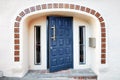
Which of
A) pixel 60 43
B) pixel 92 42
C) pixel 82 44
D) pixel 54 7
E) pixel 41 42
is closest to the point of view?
pixel 54 7

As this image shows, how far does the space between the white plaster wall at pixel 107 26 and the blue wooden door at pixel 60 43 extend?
932 millimetres

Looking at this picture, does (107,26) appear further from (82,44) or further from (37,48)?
(37,48)

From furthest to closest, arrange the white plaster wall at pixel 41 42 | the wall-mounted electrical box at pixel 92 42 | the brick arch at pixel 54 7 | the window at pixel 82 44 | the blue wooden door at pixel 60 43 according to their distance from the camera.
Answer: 1. the window at pixel 82 44
2. the white plaster wall at pixel 41 42
3. the blue wooden door at pixel 60 43
4. the wall-mounted electrical box at pixel 92 42
5. the brick arch at pixel 54 7

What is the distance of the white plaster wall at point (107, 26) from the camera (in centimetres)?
542

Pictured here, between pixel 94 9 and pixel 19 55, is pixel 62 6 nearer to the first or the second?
pixel 94 9

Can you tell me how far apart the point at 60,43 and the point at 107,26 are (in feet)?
5.42

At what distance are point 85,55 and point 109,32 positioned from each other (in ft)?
4.58

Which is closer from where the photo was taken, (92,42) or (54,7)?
(54,7)

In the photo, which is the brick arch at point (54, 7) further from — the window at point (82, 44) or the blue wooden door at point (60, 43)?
the window at point (82, 44)

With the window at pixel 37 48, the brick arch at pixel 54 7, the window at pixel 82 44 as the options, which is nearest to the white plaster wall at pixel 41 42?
the window at pixel 37 48

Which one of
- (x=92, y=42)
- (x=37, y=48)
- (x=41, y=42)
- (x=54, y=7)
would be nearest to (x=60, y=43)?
(x=41, y=42)

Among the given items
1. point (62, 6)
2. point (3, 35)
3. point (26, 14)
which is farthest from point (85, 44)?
point (3, 35)

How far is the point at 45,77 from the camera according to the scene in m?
5.51

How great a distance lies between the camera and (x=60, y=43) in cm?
618
